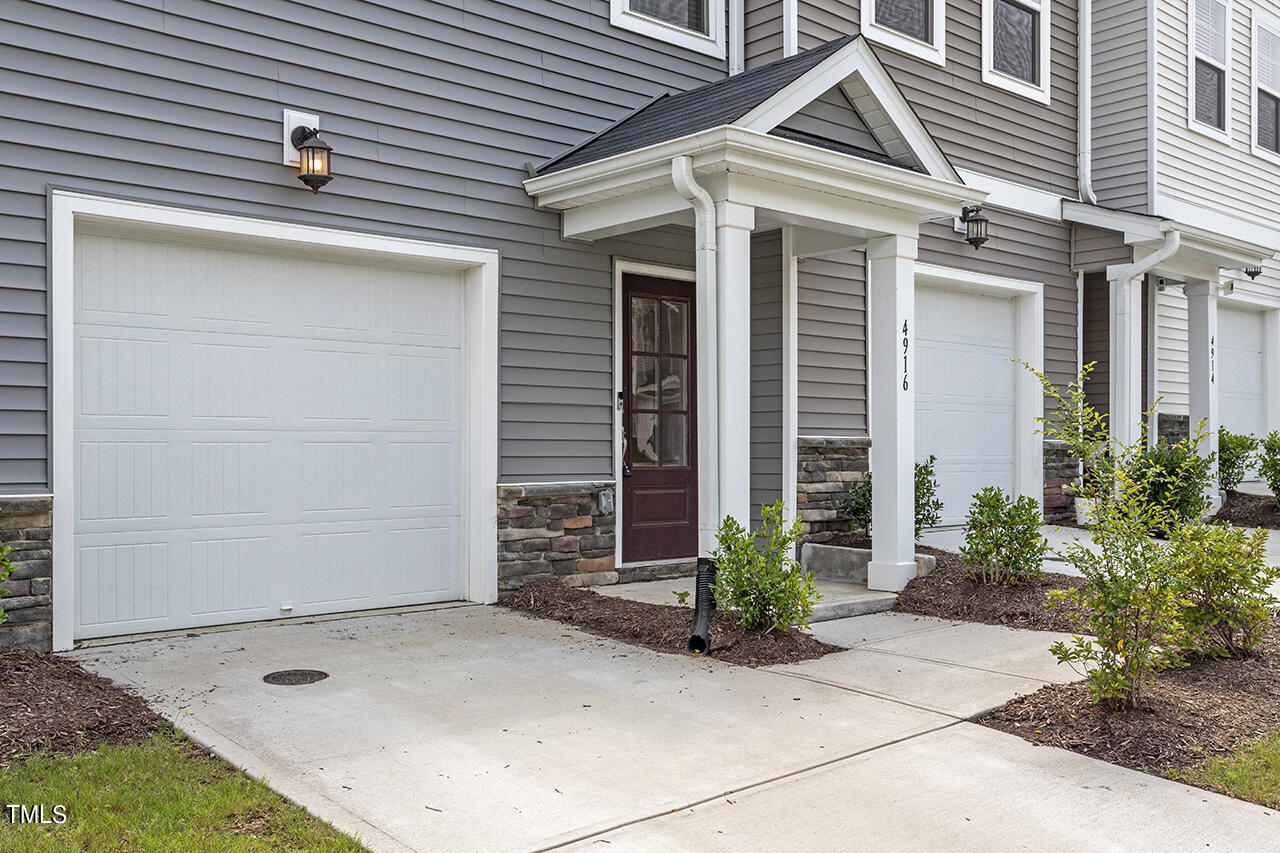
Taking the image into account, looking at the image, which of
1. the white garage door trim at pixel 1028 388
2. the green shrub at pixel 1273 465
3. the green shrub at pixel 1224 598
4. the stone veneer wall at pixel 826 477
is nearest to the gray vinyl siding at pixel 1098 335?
the white garage door trim at pixel 1028 388

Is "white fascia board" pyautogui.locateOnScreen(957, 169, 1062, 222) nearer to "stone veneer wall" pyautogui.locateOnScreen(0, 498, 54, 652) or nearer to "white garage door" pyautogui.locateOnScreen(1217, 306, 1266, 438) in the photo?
"white garage door" pyautogui.locateOnScreen(1217, 306, 1266, 438)

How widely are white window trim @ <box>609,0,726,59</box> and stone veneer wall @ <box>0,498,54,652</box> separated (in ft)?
16.0

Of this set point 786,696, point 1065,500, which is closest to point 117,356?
point 786,696

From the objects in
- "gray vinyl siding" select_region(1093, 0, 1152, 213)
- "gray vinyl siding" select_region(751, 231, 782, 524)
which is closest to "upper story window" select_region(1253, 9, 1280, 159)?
"gray vinyl siding" select_region(1093, 0, 1152, 213)

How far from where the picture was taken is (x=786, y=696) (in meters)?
4.76

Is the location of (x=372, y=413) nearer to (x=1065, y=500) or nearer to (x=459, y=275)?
(x=459, y=275)

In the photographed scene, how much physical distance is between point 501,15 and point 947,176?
3119 millimetres

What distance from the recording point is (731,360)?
19.7 feet

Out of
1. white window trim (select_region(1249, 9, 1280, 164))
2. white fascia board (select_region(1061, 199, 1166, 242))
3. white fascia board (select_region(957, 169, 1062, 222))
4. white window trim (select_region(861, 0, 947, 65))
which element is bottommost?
white fascia board (select_region(1061, 199, 1166, 242))

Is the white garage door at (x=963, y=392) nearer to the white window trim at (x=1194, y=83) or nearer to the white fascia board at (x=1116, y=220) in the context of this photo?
the white fascia board at (x=1116, y=220)

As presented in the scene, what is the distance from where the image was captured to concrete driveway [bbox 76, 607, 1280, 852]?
3.23 metres

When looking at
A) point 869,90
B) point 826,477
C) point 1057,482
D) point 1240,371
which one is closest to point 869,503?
point 826,477

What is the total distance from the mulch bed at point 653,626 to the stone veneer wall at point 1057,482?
549cm

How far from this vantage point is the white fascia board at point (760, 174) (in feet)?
19.2
